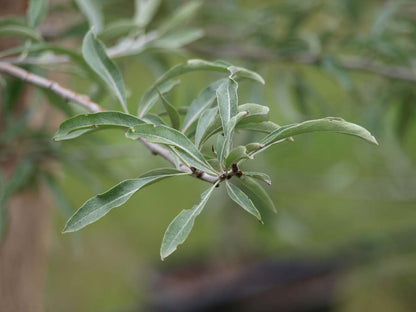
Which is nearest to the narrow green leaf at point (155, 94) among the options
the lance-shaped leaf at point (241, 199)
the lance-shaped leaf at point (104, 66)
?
the lance-shaped leaf at point (104, 66)

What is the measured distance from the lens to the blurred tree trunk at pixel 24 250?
986mm

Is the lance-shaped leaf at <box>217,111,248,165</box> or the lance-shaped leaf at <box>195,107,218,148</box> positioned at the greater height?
the lance-shaped leaf at <box>195,107,218,148</box>

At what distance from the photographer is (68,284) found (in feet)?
7.11

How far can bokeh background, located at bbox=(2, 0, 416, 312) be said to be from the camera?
3.20ft

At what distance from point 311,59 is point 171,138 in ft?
2.04

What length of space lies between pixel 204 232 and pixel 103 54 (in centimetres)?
200

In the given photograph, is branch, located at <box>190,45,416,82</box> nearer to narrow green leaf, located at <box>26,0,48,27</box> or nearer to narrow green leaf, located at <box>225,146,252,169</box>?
narrow green leaf, located at <box>26,0,48,27</box>

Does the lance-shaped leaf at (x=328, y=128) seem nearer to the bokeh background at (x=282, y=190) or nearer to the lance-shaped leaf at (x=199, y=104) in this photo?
the lance-shaped leaf at (x=199, y=104)

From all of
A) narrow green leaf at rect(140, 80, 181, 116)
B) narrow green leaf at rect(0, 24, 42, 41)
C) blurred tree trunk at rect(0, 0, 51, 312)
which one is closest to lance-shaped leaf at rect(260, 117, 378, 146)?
narrow green leaf at rect(140, 80, 181, 116)

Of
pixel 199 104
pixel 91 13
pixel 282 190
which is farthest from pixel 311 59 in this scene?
pixel 282 190

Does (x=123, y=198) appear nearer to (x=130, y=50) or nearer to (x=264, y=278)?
(x=130, y=50)

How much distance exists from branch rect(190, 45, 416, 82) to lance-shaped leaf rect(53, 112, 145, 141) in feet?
1.94

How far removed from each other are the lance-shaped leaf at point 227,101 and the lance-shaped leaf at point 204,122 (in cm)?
3

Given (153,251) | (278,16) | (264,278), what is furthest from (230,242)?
(278,16)
